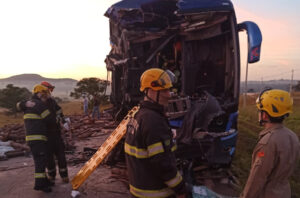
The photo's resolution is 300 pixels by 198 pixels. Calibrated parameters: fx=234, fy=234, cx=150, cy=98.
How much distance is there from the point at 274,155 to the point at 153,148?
1001mm

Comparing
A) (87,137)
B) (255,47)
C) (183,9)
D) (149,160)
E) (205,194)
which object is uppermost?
(183,9)

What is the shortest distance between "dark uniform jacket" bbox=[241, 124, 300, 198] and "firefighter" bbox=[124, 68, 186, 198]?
0.64 metres

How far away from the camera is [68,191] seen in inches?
177

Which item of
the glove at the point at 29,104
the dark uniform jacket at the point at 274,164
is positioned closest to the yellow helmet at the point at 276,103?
the dark uniform jacket at the point at 274,164

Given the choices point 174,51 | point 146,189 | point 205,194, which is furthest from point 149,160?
point 174,51

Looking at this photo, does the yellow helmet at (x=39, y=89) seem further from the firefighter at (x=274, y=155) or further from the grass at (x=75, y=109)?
the grass at (x=75, y=109)

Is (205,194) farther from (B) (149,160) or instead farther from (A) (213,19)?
(A) (213,19)

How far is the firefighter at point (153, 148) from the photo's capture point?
199cm

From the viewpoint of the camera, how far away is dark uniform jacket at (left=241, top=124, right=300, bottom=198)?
76.1 inches

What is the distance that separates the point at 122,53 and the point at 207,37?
2.54m

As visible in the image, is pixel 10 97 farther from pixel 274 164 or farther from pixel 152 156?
pixel 274 164

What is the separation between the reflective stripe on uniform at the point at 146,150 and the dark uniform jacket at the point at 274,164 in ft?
2.76

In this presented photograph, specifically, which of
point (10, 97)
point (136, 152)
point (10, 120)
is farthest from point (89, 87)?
point (136, 152)

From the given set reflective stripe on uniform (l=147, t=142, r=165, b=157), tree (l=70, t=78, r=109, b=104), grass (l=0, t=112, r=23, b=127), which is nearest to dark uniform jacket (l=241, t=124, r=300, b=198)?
reflective stripe on uniform (l=147, t=142, r=165, b=157)
